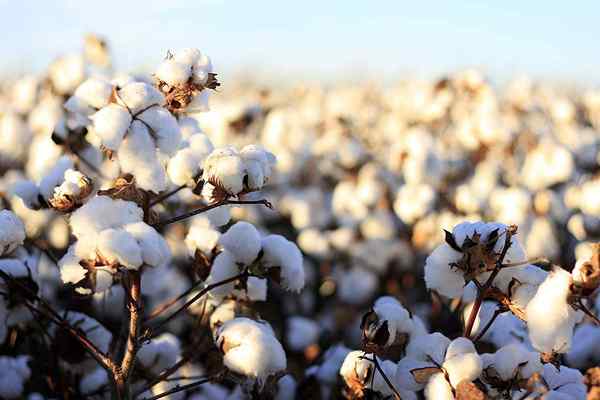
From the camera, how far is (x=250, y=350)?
143cm

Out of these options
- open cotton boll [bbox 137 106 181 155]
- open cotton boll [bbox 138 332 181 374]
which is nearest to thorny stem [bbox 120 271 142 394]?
open cotton boll [bbox 137 106 181 155]

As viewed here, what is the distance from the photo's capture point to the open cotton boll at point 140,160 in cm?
139

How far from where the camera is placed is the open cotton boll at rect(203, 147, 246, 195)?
138 cm

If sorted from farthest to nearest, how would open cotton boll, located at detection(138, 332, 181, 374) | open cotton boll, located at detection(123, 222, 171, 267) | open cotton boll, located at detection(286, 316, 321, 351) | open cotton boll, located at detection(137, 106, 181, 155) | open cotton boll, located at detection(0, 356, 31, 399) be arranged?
→ 1. open cotton boll, located at detection(286, 316, 321, 351)
2. open cotton boll, located at detection(0, 356, 31, 399)
3. open cotton boll, located at detection(138, 332, 181, 374)
4. open cotton boll, located at detection(137, 106, 181, 155)
5. open cotton boll, located at detection(123, 222, 171, 267)

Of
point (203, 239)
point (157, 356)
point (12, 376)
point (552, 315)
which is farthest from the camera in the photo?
point (12, 376)

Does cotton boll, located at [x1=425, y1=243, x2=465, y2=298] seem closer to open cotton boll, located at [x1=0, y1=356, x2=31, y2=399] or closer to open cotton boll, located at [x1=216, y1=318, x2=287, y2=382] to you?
open cotton boll, located at [x1=216, y1=318, x2=287, y2=382]

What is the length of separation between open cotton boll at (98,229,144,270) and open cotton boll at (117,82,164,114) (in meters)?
0.23

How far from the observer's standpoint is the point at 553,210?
4.21 m

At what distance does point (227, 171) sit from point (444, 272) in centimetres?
38

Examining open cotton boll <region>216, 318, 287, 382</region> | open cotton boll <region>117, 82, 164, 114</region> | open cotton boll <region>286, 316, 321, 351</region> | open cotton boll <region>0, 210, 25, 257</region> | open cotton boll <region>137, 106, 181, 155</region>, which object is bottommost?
open cotton boll <region>286, 316, 321, 351</region>

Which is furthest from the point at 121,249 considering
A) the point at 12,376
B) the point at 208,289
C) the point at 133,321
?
the point at 12,376

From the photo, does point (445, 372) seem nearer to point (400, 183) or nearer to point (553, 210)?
point (553, 210)

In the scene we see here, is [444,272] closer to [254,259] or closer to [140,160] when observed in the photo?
[254,259]

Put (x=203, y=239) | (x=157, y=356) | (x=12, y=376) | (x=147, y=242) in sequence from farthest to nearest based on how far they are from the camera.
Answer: (x=12, y=376) → (x=157, y=356) → (x=203, y=239) → (x=147, y=242)
